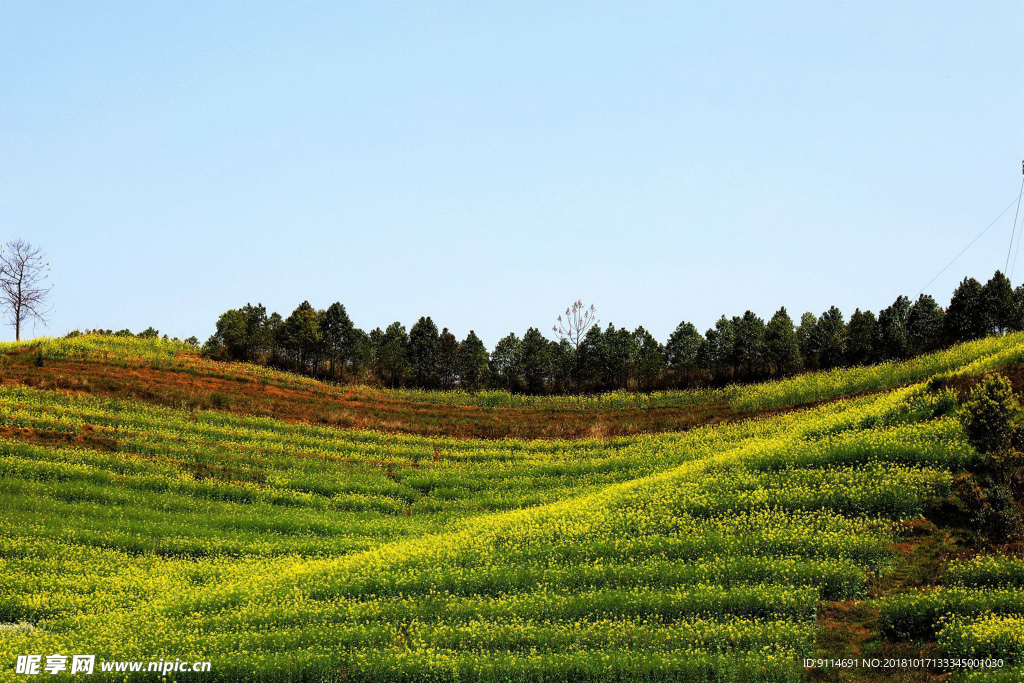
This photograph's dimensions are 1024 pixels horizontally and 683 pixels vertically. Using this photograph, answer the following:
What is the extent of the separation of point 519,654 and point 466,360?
76.8m

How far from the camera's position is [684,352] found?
94875mm

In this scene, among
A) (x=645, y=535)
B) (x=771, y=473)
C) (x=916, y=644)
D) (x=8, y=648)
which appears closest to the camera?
(x=916, y=644)

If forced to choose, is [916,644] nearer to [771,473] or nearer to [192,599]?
[771,473]

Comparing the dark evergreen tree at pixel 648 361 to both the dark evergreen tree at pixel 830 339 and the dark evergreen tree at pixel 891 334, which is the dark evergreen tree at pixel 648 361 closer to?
the dark evergreen tree at pixel 830 339

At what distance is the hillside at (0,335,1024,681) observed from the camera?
53.4 feet

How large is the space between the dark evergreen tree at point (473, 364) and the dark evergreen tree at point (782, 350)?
3481 cm

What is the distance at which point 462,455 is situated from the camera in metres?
42.8

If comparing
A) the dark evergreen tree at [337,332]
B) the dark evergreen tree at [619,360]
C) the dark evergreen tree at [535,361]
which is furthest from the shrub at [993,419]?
the dark evergreen tree at [337,332]

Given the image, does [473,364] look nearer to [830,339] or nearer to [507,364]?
[507,364]

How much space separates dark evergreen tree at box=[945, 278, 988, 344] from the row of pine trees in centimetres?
1388

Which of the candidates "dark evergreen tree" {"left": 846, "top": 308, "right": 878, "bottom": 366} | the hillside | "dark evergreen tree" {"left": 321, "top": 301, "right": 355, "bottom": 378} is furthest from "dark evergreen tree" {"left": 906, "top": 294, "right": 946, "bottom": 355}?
"dark evergreen tree" {"left": 321, "top": 301, "right": 355, "bottom": 378}

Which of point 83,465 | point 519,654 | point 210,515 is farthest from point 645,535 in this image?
point 83,465

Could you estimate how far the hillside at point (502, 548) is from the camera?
53.4 ft

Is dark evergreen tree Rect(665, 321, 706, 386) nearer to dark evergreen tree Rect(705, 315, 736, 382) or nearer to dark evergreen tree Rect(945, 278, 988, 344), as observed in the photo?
dark evergreen tree Rect(705, 315, 736, 382)
